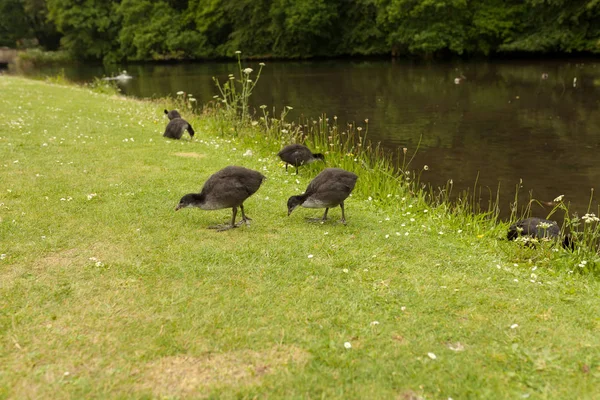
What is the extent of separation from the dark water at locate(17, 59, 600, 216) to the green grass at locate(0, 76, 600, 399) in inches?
224

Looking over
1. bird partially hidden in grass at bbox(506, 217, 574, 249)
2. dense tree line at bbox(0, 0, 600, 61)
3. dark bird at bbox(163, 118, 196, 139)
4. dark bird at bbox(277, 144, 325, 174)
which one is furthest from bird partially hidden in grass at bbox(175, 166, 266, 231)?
dense tree line at bbox(0, 0, 600, 61)

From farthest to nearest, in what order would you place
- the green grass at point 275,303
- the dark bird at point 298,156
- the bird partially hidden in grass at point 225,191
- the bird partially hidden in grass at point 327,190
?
the dark bird at point 298,156
the bird partially hidden in grass at point 327,190
the bird partially hidden in grass at point 225,191
the green grass at point 275,303

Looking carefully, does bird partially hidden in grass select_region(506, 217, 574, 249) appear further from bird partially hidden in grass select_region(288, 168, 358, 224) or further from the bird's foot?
the bird's foot

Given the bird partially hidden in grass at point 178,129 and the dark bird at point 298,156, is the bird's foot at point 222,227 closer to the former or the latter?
the dark bird at point 298,156

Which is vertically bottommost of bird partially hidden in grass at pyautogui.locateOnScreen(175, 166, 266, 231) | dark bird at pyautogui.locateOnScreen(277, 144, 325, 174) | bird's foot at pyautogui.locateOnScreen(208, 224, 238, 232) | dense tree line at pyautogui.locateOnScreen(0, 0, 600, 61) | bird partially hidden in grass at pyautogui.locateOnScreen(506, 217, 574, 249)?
bird partially hidden in grass at pyautogui.locateOnScreen(506, 217, 574, 249)

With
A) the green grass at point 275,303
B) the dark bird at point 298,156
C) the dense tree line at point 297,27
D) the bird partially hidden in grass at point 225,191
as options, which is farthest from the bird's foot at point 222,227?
the dense tree line at point 297,27

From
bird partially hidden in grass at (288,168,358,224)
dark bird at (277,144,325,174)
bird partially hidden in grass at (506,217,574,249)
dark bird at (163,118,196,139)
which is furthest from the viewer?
dark bird at (163,118,196,139)

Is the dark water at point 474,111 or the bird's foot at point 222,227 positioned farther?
the dark water at point 474,111

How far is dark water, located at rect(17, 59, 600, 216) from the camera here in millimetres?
14734

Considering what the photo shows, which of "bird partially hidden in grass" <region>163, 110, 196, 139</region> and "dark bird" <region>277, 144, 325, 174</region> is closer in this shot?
"dark bird" <region>277, 144, 325, 174</region>

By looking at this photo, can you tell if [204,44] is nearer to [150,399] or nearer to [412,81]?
[412,81]

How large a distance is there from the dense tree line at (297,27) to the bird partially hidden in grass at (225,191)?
49482 mm

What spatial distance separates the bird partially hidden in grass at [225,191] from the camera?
775cm

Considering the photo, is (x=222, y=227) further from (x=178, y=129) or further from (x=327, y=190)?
(x=178, y=129)
